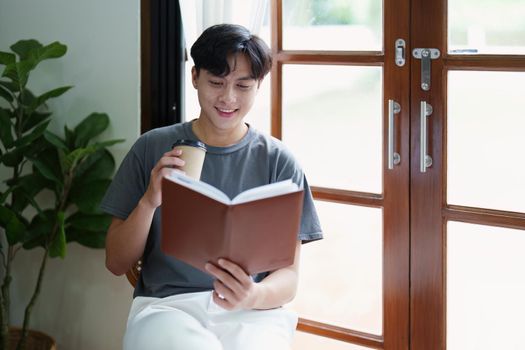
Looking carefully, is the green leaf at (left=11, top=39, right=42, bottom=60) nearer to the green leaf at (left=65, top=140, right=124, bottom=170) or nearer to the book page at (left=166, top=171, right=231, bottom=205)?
the green leaf at (left=65, top=140, right=124, bottom=170)

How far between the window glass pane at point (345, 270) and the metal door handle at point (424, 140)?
0.23m

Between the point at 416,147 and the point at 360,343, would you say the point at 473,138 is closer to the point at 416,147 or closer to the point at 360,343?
the point at 416,147

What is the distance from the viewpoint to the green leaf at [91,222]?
2.84 m

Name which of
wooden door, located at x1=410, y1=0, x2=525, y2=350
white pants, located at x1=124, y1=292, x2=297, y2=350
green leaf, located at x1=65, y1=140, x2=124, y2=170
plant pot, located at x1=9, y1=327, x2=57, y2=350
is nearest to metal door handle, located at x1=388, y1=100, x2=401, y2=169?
wooden door, located at x1=410, y1=0, x2=525, y2=350

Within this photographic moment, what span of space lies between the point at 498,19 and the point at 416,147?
16.6 inches

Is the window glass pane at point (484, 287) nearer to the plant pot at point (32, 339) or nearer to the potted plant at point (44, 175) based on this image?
the potted plant at point (44, 175)

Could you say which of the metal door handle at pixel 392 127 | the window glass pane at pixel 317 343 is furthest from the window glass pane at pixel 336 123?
the window glass pane at pixel 317 343

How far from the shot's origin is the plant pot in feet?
9.81

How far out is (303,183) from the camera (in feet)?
7.13

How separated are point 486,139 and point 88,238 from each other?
141 centimetres

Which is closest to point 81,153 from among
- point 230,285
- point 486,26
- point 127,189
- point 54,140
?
point 54,140

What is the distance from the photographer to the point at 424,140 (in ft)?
7.68

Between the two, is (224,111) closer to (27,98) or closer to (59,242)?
(59,242)

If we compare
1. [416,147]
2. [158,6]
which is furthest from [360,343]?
[158,6]
